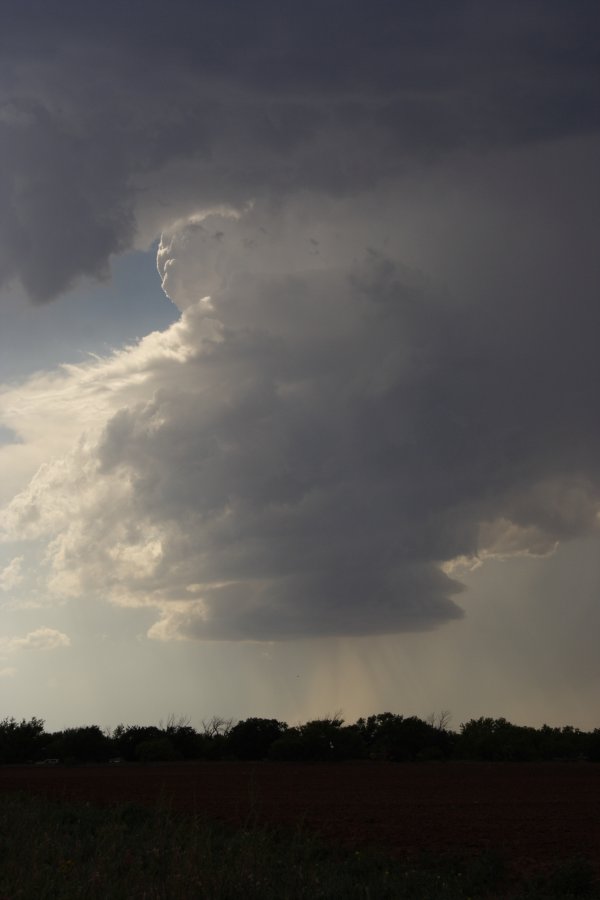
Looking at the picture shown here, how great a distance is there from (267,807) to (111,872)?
21647 mm

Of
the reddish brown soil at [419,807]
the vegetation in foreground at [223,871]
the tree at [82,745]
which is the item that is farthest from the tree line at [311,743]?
the vegetation in foreground at [223,871]

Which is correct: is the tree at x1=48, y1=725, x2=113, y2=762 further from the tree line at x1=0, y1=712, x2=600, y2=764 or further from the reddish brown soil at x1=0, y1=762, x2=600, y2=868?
the reddish brown soil at x1=0, y1=762, x2=600, y2=868

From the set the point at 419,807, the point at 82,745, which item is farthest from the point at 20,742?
the point at 419,807

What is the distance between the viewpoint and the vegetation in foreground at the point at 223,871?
42.3 ft

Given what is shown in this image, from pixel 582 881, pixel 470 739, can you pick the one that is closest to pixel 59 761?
pixel 470 739

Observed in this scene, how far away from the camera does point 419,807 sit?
35750mm

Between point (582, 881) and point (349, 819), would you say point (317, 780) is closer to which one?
point (349, 819)

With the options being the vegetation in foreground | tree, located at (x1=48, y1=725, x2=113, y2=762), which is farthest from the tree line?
the vegetation in foreground

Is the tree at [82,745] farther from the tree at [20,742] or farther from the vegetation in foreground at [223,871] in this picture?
the vegetation in foreground at [223,871]

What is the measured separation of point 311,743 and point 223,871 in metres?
88.5

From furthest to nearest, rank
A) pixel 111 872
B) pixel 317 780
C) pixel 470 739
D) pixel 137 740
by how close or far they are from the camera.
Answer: pixel 137 740 → pixel 470 739 → pixel 317 780 → pixel 111 872

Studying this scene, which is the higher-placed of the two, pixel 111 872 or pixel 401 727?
pixel 401 727

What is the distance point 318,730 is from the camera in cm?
10050

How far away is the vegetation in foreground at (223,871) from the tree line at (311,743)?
75.3 metres
